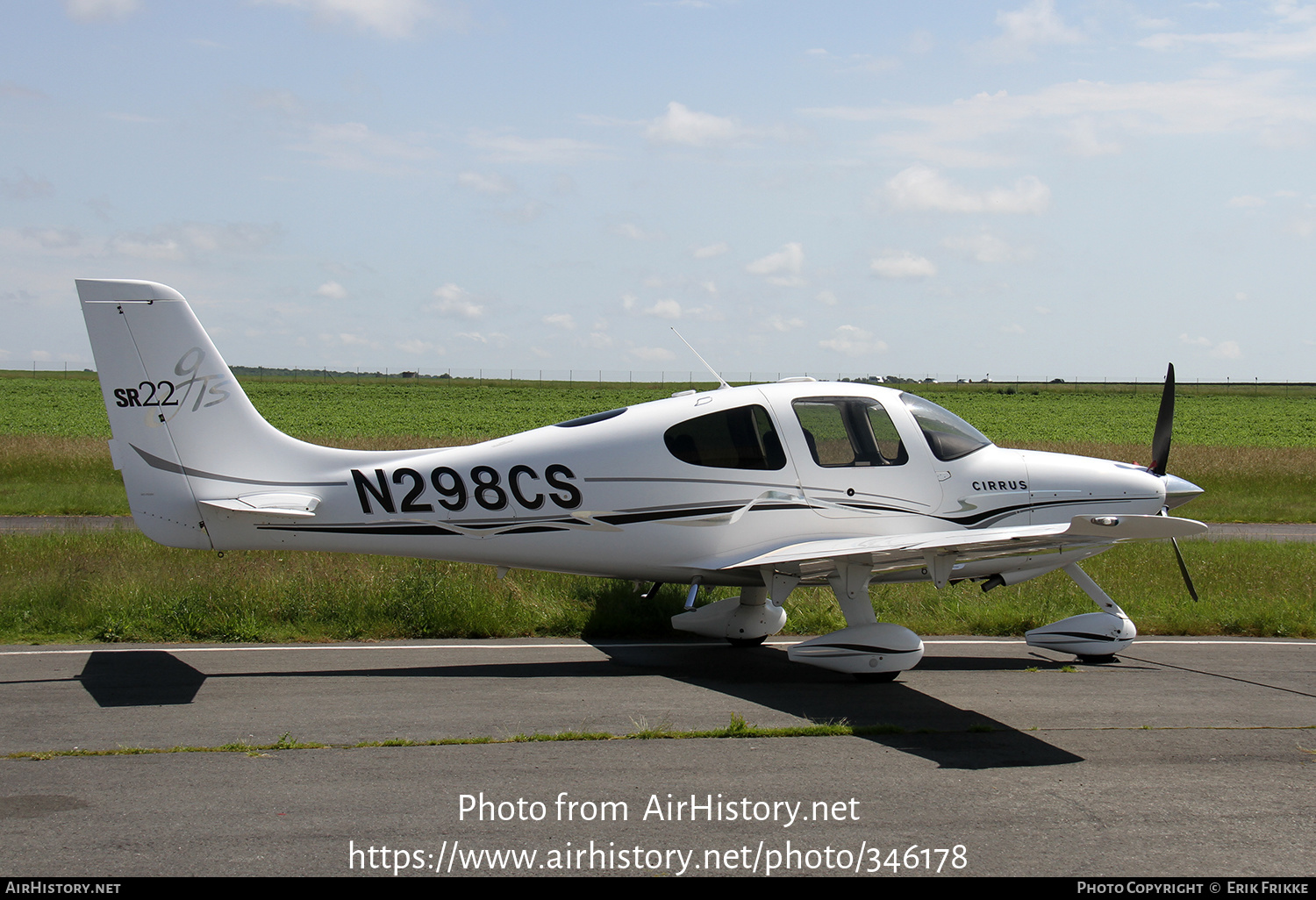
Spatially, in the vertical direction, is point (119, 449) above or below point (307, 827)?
above

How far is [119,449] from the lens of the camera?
8.46m

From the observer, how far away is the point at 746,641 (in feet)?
33.6

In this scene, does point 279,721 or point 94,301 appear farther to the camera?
point 94,301

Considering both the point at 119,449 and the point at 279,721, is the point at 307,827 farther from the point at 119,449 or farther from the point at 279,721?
the point at 119,449

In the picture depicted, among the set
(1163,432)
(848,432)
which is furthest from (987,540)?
(1163,432)

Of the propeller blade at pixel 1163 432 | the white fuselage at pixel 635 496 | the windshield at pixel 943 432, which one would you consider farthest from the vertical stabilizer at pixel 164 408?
the propeller blade at pixel 1163 432

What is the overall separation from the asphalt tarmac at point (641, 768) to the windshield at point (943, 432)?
200 centimetres

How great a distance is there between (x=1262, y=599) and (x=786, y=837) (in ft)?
32.1

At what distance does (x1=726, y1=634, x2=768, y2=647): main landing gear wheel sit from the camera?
10.2 m

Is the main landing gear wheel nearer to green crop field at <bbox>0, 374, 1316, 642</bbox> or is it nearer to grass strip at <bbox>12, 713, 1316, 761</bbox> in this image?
green crop field at <bbox>0, 374, 1316, 642</bbox>

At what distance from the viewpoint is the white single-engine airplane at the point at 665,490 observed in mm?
8469

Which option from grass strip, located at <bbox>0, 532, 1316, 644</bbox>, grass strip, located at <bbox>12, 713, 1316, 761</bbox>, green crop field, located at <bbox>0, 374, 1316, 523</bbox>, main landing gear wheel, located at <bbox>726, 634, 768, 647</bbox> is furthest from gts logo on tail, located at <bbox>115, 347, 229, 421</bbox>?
green crop field, located at <bbox>0, 374, 1316, 523</bbox>
